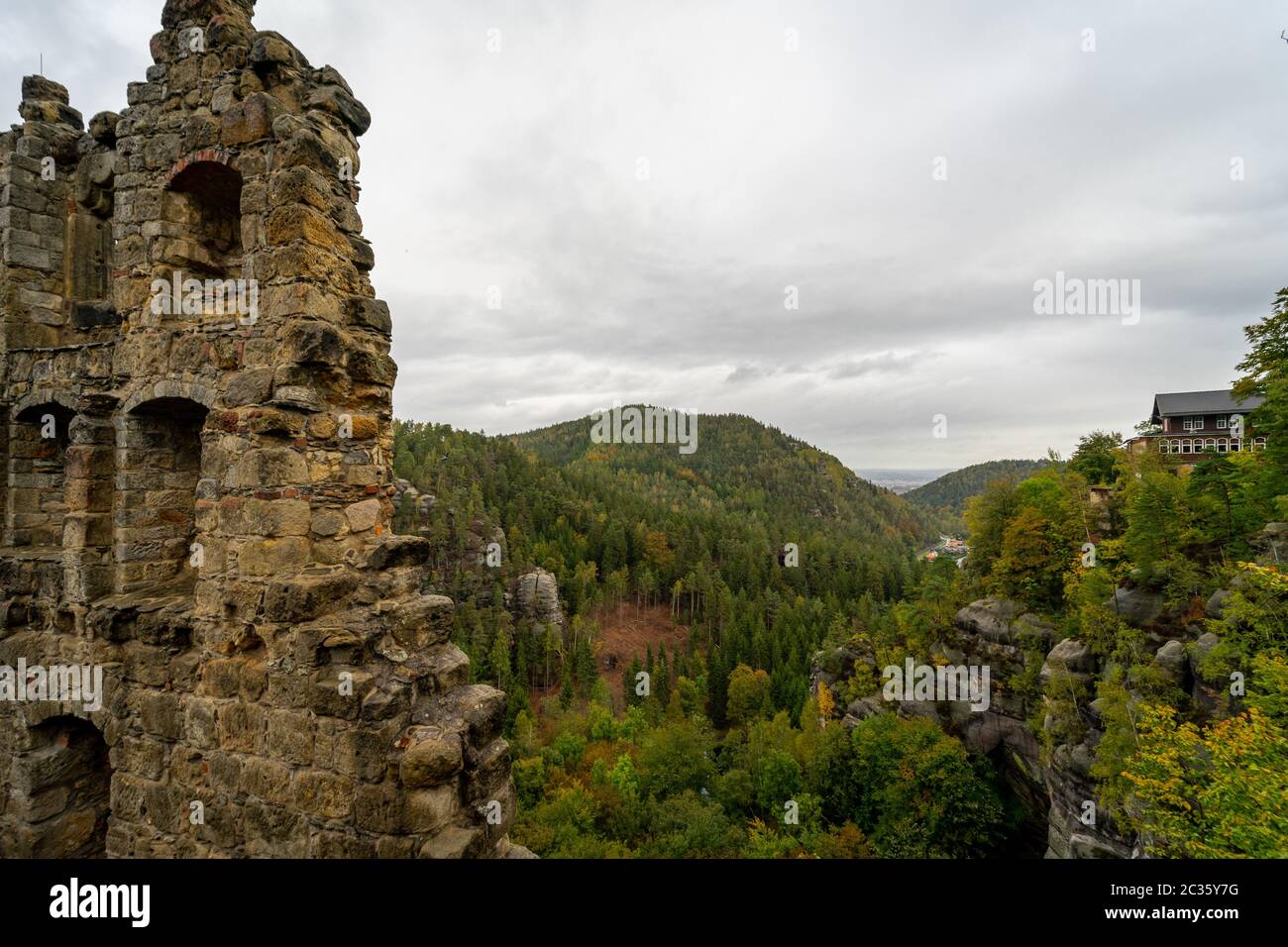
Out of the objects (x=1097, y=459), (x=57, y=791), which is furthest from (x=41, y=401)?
(x=1097, y=459)

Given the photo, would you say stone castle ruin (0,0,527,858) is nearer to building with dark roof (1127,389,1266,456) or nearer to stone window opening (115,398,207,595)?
stone window opening (115,398,207,595)

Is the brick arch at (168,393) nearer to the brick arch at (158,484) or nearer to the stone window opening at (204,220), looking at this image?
the brick arch at (158,484)

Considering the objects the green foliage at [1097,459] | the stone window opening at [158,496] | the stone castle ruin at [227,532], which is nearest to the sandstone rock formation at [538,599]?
the green foliage at [1097,459]

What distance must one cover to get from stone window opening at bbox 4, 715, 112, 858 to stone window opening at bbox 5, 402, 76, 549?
2379 mm

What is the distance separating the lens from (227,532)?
5.23 m

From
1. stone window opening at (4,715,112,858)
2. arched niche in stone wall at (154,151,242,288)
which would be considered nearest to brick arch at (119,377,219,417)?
arched niche in stone wall at (154,151,242,288)

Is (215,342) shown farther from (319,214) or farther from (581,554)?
(581,554)

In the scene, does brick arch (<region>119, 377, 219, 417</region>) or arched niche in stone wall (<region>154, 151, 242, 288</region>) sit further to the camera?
arched niche in stone wall (<region>154, 151, 242, 288</region>)

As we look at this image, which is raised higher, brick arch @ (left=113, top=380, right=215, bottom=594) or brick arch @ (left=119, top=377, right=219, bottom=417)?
brick arch @ (left=119, top=377, right=219, bottom=417)

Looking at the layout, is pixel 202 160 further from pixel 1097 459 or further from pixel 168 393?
pixel 1097 459

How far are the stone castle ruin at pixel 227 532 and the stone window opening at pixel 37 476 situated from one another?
0.03 metres

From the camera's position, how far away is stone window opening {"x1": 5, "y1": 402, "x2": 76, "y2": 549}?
6.75 meters

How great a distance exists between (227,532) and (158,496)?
186 centimetres

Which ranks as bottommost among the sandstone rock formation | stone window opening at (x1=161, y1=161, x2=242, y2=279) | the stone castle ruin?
the sandstone rock formation
